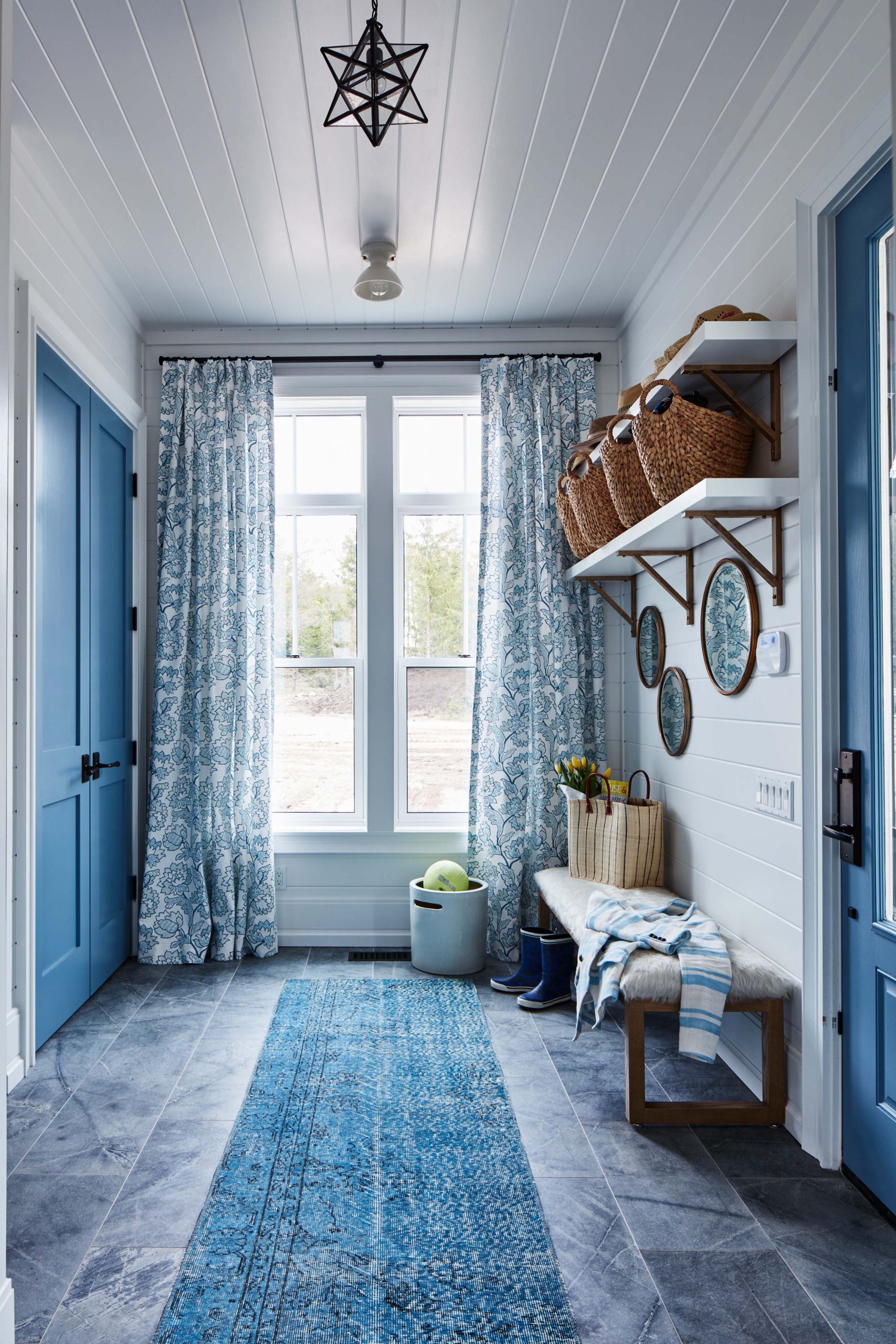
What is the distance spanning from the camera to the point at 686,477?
7.48 ft

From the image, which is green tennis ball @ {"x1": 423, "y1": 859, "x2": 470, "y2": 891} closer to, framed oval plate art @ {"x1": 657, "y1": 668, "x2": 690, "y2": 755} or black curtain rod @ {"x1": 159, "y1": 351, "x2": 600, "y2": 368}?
framed oval plate art @ {"x1": 657, "y1": 668, "x2": 690, "y2": 755}

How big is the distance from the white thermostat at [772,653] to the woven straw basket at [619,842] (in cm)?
89

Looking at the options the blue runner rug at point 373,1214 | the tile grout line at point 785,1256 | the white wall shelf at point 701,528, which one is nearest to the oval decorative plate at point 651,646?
the white wall shelf at point 701,528

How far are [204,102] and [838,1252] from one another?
3147 millimetres

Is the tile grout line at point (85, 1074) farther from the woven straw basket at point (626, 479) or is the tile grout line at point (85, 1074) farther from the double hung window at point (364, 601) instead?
the woven straw basket at point (626, 479)

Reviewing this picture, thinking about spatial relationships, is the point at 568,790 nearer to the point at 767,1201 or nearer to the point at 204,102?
the point at 767,1201

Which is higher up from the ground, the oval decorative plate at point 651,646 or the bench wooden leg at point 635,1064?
the oval decorative plate at point 651,646

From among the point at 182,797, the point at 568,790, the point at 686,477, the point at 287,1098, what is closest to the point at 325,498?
the point at 182,797

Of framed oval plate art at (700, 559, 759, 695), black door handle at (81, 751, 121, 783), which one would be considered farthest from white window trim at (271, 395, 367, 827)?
framed oval plate art at (700, 559, 759, 695)

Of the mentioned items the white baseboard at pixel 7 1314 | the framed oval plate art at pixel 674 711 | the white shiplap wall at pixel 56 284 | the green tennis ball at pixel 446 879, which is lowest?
the white baseboard at pixel 7 1314

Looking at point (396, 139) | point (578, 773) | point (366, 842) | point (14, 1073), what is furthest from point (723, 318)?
point (14, 1073)

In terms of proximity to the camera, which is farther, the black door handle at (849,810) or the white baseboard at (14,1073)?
the white baseboard at (14,1073)

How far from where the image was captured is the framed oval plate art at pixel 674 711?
116 inches

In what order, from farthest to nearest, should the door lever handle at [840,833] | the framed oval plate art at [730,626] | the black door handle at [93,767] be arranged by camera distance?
1. the black door handle at [93,767]
2. the framed oval plate art at [730,626]
3. the door lever handle at [840,833]
